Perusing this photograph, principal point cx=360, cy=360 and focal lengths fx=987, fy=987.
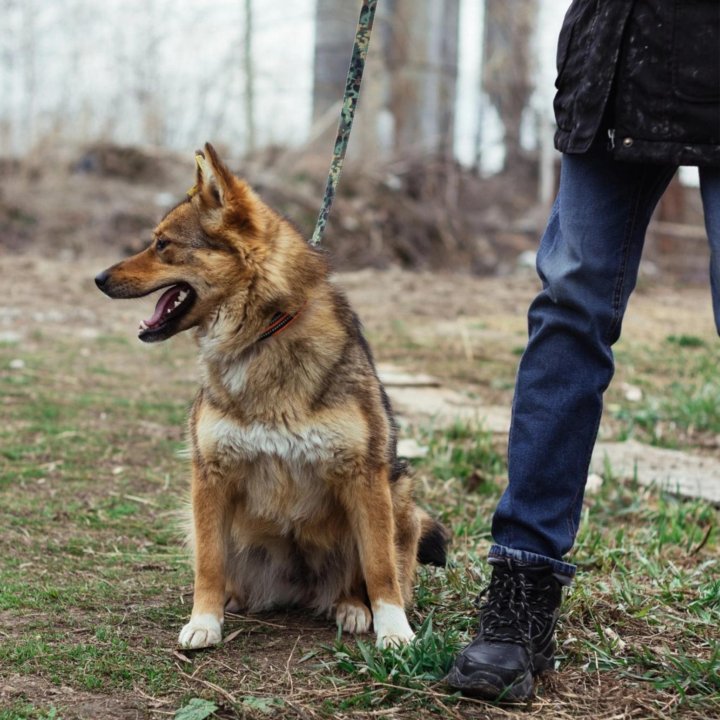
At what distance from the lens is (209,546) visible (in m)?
2.90

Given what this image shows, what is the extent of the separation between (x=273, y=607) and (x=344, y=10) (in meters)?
14.6

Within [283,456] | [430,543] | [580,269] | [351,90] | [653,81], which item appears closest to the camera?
[653,81]

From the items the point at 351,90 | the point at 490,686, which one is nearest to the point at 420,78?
the point at 351,90

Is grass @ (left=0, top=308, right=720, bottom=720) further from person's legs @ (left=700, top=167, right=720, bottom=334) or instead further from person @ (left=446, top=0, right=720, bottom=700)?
person's legs @ (left=700, top=167, right=720, bottom=334)

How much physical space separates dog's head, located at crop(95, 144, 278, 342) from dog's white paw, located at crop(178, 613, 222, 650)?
835mm

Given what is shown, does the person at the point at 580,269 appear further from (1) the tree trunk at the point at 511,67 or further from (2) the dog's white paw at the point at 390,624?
(1) the tree trunk at the point at 511,67

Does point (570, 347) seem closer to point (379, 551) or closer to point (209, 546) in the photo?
point (379, 551)

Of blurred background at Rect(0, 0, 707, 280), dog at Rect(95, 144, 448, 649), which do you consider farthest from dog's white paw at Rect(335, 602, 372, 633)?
blurred background at Rect(0, 0, 707, 280)

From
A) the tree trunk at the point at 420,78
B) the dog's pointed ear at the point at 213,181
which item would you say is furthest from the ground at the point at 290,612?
the tree trunk at the point at 420,78

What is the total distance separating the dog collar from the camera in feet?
9.45

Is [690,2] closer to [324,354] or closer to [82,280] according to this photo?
[324,354]

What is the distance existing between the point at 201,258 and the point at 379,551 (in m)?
1.00

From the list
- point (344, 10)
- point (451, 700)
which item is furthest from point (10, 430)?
point (344, 10)

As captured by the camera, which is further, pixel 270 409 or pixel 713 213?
pixel 270 409
